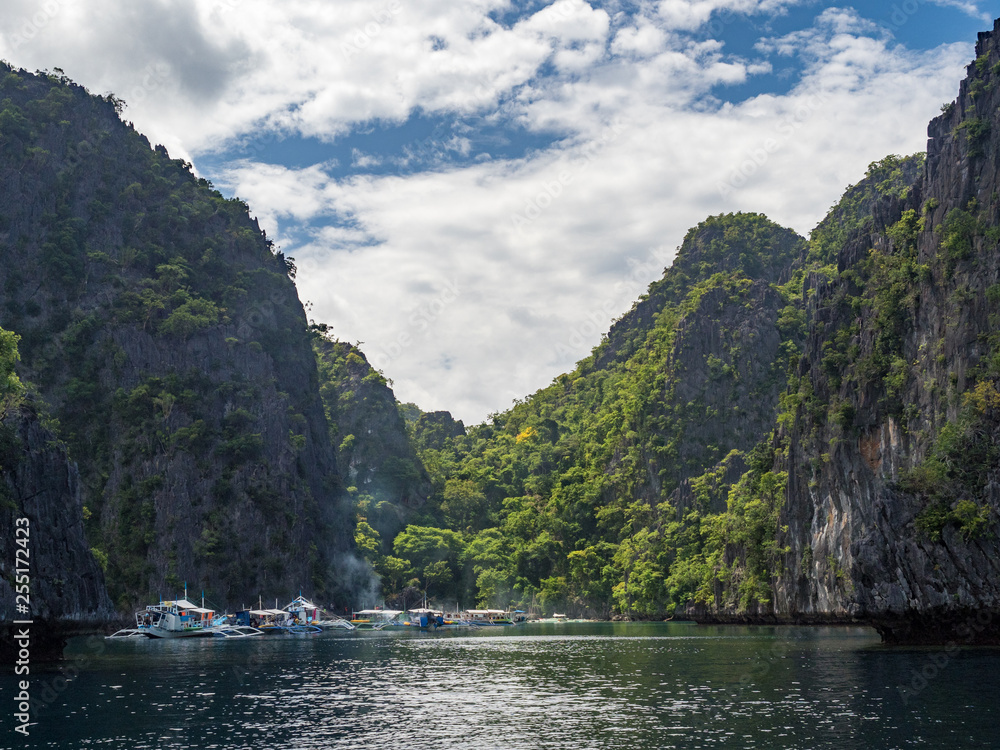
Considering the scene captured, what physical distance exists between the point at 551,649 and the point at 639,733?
45.9 meters

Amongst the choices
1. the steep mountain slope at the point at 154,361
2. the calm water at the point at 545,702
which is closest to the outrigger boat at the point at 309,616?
the steep mountain slope at the point at 154,361

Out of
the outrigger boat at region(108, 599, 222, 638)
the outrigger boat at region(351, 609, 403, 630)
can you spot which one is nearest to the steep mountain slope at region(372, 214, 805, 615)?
the outrigger boat at region(351, 609, 403, 630)

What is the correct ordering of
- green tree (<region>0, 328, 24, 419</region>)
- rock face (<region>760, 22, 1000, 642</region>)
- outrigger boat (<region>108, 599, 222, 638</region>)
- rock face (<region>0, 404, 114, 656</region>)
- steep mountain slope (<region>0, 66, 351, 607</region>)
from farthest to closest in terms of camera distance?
steep mountain slope (<region>0, 66, 351, 607</region>) < outrigger boat (<region>108, 599, 222, 638</region>) < green tree (<region>0, 328, 24, 419</region>) < rock face (<region>760, 22, 1000, 642</region>) < rock face (<region>0, 404, 114, 656</region>)

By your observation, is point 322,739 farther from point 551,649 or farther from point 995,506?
point 551,649

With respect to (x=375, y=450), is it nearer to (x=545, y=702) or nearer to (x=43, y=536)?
(x=43, y=536)

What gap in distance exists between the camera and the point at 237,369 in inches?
5295

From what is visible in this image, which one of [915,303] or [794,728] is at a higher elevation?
[915,303]

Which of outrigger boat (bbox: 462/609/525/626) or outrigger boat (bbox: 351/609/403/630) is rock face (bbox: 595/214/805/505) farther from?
outrigger boat (bbox: 351/609/403/630)

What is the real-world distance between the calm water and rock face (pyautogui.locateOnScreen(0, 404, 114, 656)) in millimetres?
3685

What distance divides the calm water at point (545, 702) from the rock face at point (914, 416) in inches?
A: 176

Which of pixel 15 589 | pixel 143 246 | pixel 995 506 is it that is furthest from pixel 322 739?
pixel 143 246

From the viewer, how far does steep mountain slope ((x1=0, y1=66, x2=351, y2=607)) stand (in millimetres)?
115812

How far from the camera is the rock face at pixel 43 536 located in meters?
50.3

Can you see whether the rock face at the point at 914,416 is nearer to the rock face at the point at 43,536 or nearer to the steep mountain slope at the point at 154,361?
the rock face at the point at 43,536
